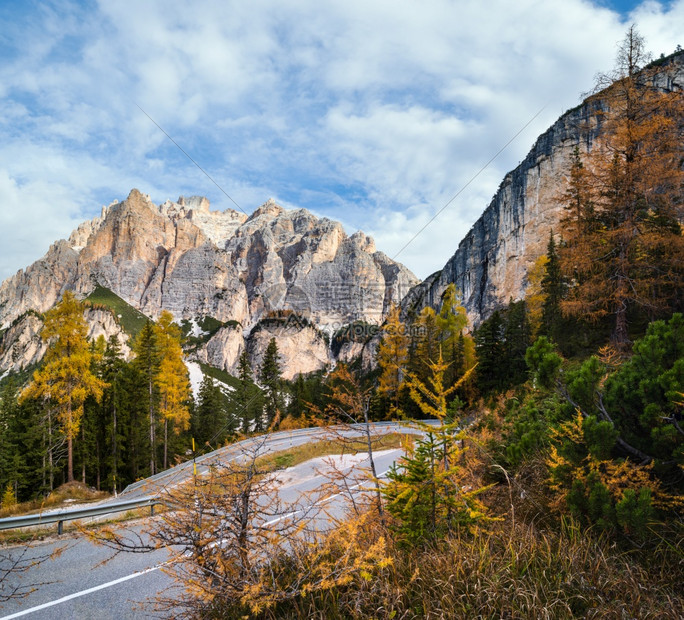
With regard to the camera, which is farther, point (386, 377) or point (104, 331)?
point (104, 331)

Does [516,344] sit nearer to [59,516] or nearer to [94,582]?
[59,516]

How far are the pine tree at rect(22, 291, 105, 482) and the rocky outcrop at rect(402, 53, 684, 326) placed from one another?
48.4m

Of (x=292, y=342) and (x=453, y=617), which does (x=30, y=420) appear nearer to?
(x=453, y=617)

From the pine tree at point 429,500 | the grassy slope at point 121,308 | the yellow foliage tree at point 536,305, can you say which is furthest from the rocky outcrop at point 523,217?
the grassy slope at point 121,308

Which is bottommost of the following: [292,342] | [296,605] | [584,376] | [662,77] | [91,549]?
[91,549]

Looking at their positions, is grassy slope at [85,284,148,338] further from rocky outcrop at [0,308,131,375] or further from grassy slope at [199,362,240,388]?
grassy slope at [199,362,240,388]

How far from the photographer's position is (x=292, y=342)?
101438mm

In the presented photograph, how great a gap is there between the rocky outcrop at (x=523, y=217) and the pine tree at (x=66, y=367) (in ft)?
159

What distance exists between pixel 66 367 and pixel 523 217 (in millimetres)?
75530

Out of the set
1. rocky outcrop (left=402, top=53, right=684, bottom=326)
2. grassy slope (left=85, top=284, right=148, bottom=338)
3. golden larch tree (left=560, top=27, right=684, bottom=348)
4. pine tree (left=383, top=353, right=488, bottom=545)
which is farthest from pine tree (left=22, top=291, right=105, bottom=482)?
grassy slope (left=85, top=284, right=148, bottom=338)

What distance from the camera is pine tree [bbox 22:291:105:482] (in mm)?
18578

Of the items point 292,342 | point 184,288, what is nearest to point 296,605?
point 292,342

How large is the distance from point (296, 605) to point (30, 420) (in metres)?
35.6

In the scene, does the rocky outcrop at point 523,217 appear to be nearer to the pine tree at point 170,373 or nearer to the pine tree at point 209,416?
the pine tree at point 209,416
